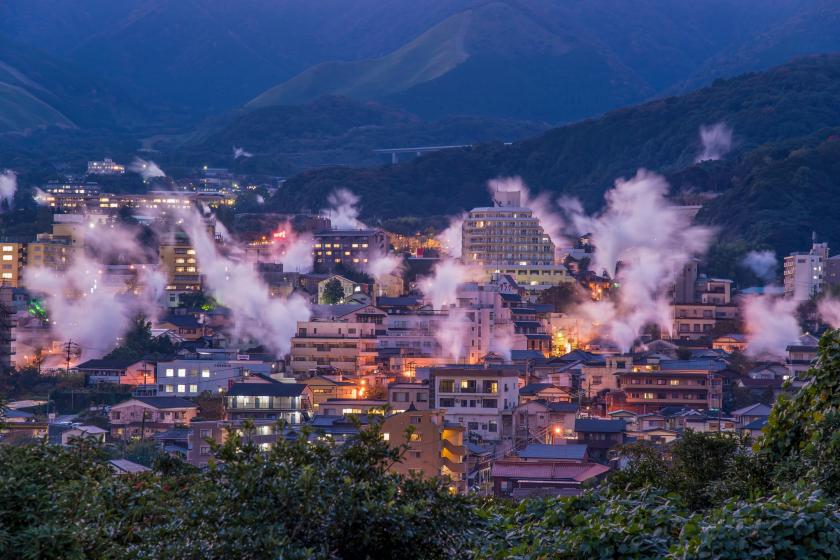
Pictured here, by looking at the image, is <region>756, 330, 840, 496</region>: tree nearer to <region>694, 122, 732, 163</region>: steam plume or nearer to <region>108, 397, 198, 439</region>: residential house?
<region>108, 397, 198, 439</region>: residential house

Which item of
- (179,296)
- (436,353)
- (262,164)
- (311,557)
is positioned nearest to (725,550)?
(311,557)

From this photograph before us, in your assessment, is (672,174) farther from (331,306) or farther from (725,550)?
(725,550)

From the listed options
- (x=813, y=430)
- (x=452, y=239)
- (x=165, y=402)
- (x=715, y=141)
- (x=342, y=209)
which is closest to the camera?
(x=813, y=430)

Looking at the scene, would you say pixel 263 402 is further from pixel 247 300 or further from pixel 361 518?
pixel 361 518

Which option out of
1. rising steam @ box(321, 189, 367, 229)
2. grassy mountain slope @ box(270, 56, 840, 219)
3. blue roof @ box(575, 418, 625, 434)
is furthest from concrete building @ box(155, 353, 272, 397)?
grassy mountain slope @ box(270, 56, 840, 219)

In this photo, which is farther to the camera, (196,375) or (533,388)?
(196,375)

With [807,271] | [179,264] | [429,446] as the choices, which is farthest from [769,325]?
[429,446]
